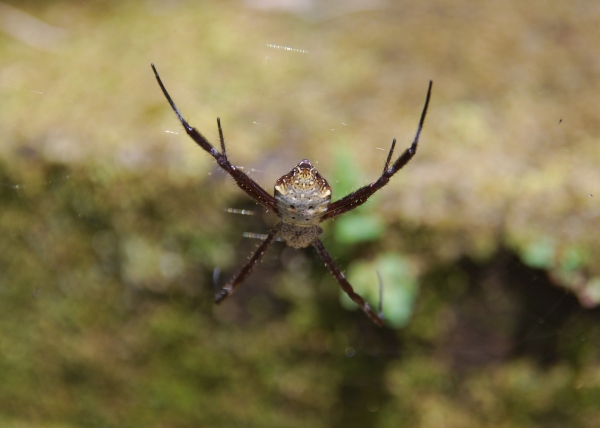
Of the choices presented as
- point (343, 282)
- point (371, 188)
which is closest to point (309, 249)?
point (343, 282)

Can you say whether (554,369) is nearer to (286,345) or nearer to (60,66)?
(286,345)

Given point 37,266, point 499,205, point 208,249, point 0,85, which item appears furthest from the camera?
point 0,85

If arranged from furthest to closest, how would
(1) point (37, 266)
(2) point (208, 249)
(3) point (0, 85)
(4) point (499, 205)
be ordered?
(3) point (0, 85)
(1) point (37, 266)
(2) point (208, 249)
(4) point (499, 205)

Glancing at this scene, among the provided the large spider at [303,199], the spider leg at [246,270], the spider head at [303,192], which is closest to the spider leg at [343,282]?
the large spider at [303,199]

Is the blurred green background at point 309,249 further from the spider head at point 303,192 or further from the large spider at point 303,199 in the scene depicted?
the spider head at point 303,192

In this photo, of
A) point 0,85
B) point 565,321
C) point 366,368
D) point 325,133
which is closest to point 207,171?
point 325,133

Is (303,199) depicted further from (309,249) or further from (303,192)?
(309,249)
